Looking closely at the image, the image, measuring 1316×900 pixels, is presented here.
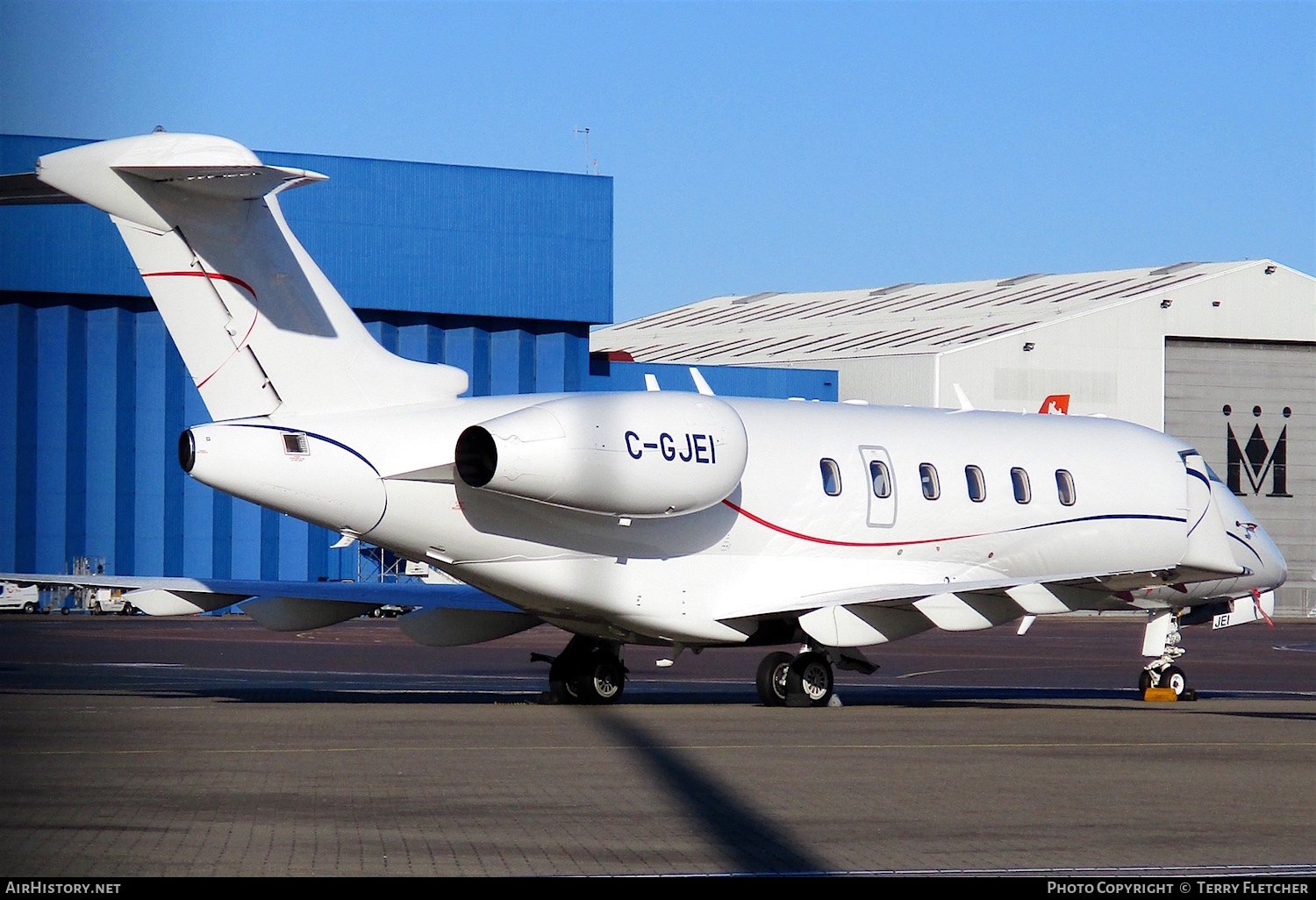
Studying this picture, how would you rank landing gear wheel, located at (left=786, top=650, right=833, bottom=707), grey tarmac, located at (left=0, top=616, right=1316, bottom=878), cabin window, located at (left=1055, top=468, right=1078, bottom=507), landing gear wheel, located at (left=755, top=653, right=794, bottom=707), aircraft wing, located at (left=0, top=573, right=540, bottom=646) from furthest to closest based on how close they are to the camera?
cabin window, located at (left=1055, top=468, right=1078, bottom=507), landing gear wheel, located at (left=755, top=653, right=794, bottom=707), landing gear wheel, located at (left=786, top=650, right=833, bottom=707), aircraft wing, located at (left=0, top=573, right=540, bottom=646), grey tarmac, located at (left=0, top=616, right=1316, bottom=878)

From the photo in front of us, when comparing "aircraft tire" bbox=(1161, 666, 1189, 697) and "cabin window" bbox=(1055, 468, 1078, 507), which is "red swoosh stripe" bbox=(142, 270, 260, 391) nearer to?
"cabin window" bbox=(1055, 468, 1078, 507)

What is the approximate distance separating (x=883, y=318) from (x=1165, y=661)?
50.3 meters

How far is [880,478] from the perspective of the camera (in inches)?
832

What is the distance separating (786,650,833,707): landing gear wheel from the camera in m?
20.3

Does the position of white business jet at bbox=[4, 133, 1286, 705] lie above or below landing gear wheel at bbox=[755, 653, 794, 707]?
above

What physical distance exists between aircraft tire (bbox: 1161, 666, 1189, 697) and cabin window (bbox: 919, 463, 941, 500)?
4329mm

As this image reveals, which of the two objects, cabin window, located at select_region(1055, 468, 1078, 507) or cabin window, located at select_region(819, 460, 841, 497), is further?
cabin window, located at select_region(1055, 468, 1078, 507)

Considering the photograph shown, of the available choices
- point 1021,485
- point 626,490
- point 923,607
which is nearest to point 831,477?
point 923,607

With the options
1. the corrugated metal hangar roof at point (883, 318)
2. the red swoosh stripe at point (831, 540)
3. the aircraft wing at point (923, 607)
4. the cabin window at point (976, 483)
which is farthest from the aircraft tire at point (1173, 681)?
the corrugated metal hangar roof at point (883, 318)

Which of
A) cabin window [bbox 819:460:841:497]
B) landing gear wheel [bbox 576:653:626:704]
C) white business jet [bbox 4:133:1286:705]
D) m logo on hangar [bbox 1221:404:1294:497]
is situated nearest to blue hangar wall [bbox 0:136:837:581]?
m logo on hangar [bbox 1221:404:1294:497]

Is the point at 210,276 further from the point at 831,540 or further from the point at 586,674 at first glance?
the point at 831,540

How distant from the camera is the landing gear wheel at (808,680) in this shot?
801 inches

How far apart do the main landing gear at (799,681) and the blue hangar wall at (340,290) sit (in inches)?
1359
